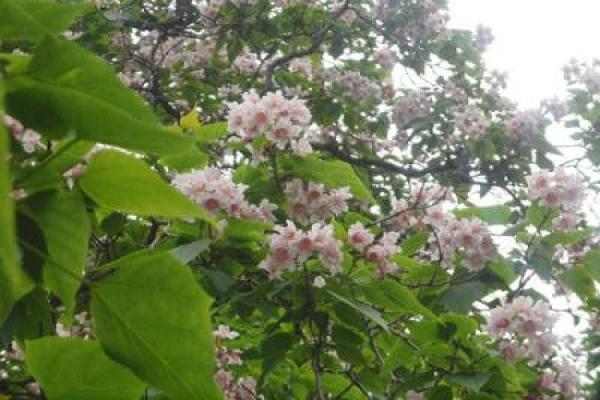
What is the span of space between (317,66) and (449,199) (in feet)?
9.81

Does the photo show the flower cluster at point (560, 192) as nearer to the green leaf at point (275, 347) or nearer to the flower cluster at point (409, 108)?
the green leaf at point (275, 347)

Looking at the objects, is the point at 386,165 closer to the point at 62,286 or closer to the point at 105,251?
the point at 105,251

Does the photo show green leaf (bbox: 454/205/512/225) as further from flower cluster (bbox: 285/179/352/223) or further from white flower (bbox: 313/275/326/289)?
white flower (bbox: 313/275/326/289)

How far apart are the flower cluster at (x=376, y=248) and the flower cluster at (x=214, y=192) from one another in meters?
0.35

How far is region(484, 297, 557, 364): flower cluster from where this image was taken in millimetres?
2457

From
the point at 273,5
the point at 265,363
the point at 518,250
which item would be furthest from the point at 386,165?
the point at 265,363

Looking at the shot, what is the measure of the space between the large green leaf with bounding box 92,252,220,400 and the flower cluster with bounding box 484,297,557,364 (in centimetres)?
206

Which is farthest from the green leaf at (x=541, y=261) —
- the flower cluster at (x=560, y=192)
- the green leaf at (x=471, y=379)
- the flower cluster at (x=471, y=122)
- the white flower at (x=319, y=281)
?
A: the flower cluster at (x=471, y=122)

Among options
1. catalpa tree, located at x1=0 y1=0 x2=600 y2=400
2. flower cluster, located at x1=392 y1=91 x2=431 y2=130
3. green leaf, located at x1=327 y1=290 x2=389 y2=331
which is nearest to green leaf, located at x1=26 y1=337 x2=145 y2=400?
catalpa tree, located at x1=0 y1=0 x2=600 y2=400

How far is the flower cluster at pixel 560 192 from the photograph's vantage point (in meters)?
2.56

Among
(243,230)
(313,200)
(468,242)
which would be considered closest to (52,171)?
(243,230)

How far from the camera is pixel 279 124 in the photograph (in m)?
2.27

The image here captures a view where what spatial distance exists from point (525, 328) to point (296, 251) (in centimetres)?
87

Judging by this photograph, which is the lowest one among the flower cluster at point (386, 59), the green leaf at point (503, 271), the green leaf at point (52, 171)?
the green leaf at point (52, 171)
